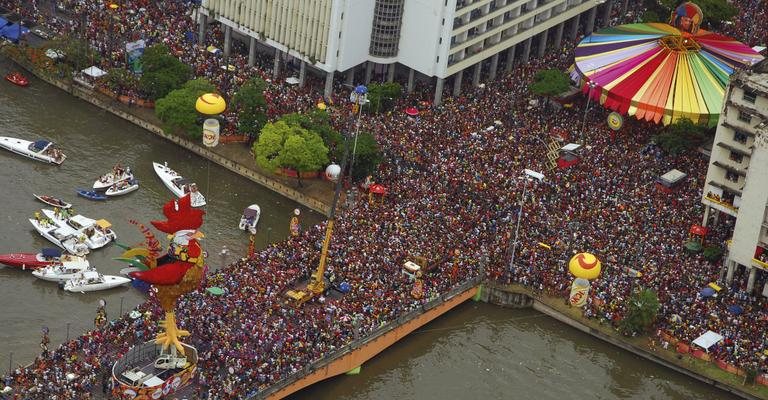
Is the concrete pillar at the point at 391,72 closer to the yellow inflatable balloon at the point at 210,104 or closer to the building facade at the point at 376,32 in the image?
the building facade at the point at 376,32

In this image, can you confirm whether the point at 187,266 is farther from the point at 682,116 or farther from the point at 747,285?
the point at 682,116

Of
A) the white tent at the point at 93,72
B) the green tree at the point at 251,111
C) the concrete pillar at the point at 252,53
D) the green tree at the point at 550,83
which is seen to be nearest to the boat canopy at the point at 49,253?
the green tree at the point at 251,111

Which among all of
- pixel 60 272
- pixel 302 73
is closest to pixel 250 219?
pixel 60 272

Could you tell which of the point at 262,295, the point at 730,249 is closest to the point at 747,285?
the point at 730,249

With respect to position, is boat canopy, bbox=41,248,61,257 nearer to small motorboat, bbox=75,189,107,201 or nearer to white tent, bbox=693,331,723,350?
small motorboat, bbox=75,189,107,201

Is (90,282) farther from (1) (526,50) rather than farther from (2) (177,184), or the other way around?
(1) (526,50)

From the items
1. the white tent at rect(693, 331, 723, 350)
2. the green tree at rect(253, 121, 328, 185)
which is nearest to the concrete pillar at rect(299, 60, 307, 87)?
the green tree at rect(253, 121, 328, 185)
